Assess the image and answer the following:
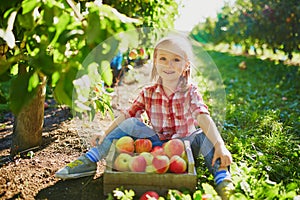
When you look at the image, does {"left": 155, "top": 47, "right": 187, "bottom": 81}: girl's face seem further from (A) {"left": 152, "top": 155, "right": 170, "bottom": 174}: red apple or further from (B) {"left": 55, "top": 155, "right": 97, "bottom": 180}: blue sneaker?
(B) {"left": 55, "top": 155, "right": 97, "bottom": 180}: blue sneaker

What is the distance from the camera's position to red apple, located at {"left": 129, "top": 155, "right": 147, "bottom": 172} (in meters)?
2.08

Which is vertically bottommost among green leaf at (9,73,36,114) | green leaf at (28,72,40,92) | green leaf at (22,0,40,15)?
green leaf at (9,73,36,114)

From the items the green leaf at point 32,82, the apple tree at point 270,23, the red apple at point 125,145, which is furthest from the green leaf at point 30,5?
the apple tree at point 270,23

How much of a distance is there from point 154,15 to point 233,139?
143cm

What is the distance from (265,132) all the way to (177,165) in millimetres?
1495

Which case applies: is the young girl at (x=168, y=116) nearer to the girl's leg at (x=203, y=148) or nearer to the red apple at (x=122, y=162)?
the girl's leg at (x=203, y=148)

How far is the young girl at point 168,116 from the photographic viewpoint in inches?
90.2

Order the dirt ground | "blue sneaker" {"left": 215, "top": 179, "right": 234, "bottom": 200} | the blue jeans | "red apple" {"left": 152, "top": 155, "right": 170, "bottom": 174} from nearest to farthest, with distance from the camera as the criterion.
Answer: "blue sneaker" {"left": 215, "top": 179, "right": 234, "bottom": 200}, "red apple" {"left": 152, "top": 155, "right": 170, "bottom": 174}, the dirt ground, the blue jeans

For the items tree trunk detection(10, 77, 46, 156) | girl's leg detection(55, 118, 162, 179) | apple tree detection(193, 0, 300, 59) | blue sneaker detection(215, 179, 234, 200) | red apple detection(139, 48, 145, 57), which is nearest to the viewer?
blue sneaker detection(215, 179, 234, 200)

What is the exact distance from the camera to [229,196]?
1.95m

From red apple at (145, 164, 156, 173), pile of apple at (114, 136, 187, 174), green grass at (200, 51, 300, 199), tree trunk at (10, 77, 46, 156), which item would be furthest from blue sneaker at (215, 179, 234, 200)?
tree trunk at (10, 77, 46, 156)

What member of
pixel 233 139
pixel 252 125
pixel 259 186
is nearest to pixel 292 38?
pixel 252 125

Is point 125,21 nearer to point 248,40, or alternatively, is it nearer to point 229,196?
point 229,196

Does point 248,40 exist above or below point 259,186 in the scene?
above
